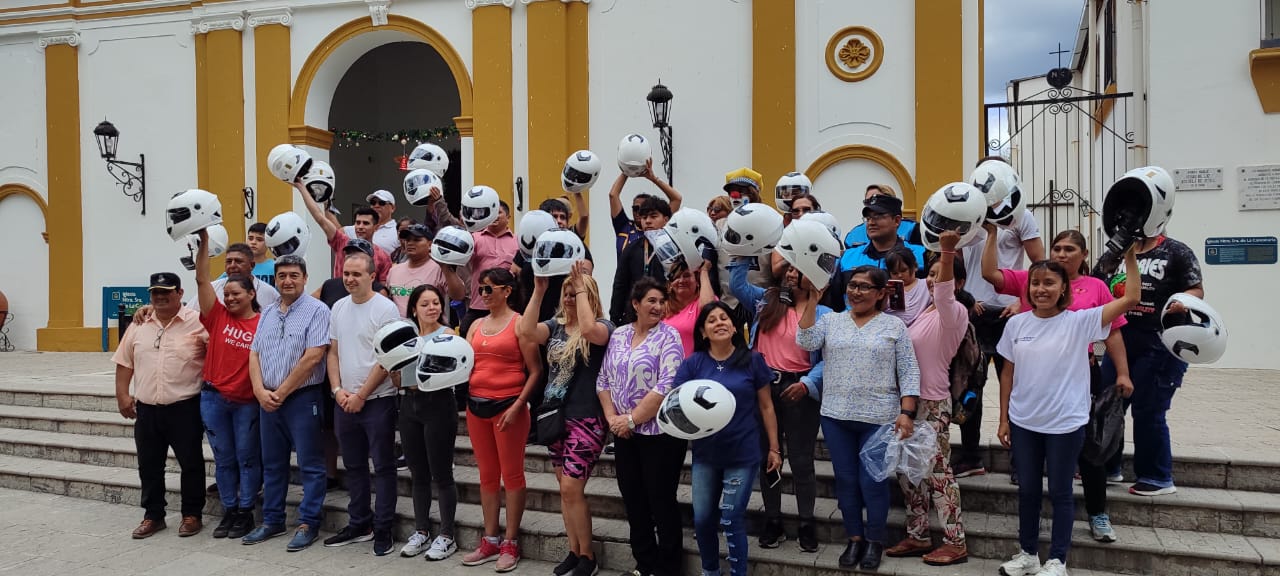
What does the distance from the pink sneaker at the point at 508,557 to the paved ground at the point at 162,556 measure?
5cm

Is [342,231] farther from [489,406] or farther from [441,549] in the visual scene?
[441,549]

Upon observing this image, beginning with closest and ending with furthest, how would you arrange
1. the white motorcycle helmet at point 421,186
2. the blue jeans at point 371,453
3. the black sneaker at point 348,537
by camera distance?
the blue jeans at point 371,453, the black sneaker at point 348,537, the white motorcycle helmet at point 421,186

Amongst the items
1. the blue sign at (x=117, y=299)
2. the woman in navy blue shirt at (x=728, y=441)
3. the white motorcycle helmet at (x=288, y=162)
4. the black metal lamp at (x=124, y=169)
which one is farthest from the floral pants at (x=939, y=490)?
the black metal lamp at (x=124, y=169)

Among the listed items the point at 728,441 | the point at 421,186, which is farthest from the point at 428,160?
the point at 728,441

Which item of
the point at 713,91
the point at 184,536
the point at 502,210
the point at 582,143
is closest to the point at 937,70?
the point at 713,91

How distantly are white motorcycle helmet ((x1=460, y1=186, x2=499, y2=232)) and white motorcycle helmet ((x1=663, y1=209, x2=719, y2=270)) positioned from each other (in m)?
1.82

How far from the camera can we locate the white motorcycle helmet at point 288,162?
6883mm

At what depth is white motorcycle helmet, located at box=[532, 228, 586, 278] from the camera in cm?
502

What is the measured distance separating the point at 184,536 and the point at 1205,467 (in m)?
6.30

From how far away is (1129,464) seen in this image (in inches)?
214

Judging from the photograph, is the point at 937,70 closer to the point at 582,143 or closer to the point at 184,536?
the point at 582,143

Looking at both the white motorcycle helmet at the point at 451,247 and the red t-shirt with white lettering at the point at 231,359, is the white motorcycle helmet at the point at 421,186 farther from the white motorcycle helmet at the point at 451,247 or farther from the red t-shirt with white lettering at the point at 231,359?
the red t-shirt with white lettering at the point at 231,359

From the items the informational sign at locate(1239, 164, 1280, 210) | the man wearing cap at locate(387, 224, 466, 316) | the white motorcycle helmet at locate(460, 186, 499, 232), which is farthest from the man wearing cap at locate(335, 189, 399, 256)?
the informational sign at locate(1239, 164, 1280, 210)

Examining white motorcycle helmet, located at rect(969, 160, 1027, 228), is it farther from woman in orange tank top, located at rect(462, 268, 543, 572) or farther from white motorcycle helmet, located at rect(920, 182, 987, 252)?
woman in orange tank top, located at rect(462, 268, 543, 572)
